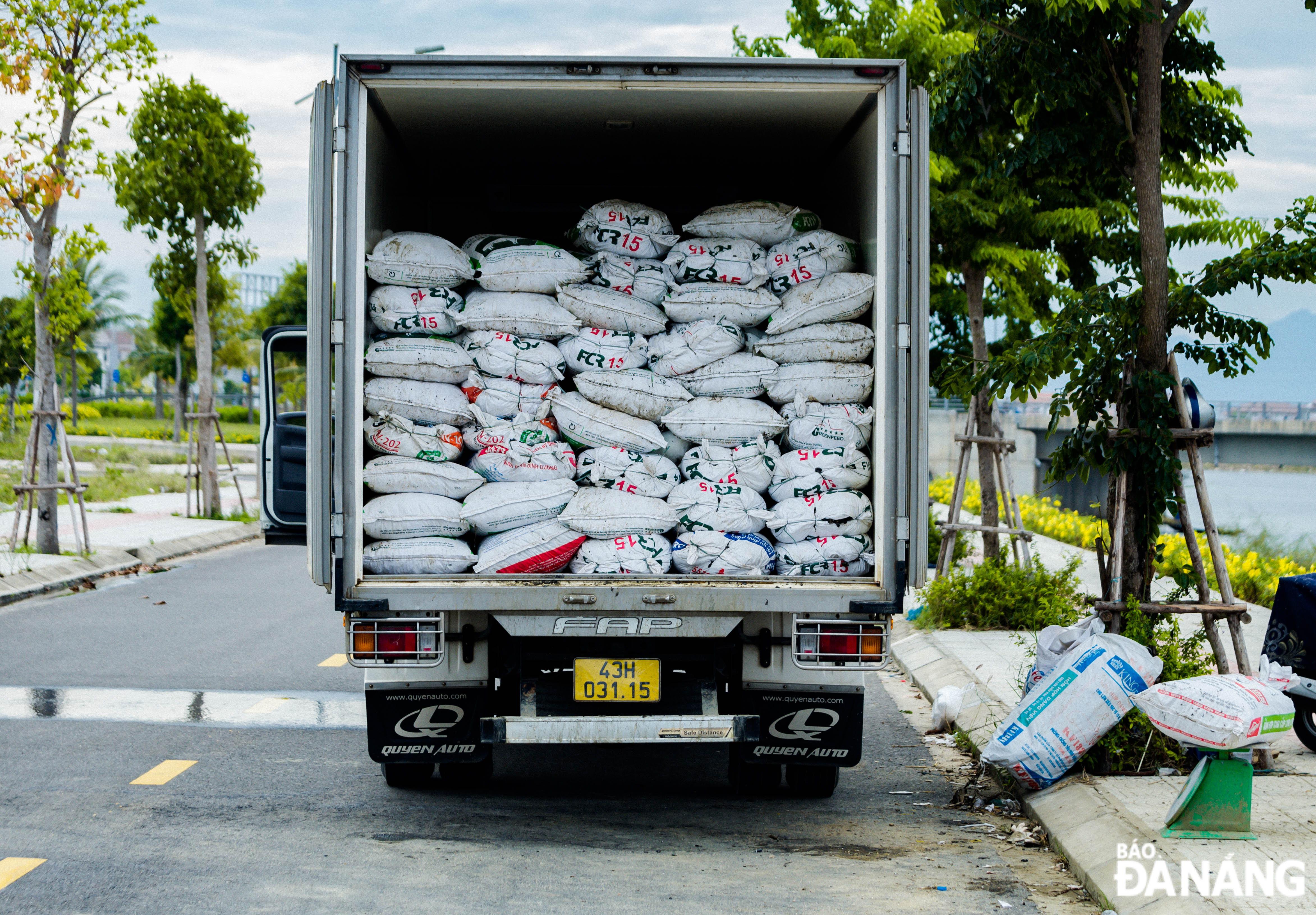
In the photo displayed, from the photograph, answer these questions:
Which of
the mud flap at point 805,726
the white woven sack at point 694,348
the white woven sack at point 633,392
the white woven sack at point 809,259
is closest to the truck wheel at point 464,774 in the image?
the mud flap at point 805,726

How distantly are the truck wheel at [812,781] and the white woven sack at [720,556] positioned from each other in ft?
3.42

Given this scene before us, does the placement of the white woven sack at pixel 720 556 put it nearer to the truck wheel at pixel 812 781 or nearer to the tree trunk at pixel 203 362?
the truck wheel at pixel 812 781

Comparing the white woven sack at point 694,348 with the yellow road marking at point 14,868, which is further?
the white woven sack at point 694,348

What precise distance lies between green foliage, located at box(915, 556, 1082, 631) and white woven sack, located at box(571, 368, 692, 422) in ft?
15.1

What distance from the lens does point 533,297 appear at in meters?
5.20

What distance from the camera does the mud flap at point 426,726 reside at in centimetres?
465

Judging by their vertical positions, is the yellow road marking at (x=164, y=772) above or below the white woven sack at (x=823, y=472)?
below

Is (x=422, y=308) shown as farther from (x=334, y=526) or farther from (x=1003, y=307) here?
(x=1003, y=307)

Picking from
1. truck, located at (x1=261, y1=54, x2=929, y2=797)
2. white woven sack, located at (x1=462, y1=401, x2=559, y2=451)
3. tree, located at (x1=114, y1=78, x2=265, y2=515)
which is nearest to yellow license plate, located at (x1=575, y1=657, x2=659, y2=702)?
truck, located at (x1=261, y1=54, x2=929, y2=797)

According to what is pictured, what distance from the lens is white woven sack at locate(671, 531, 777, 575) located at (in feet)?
15.2

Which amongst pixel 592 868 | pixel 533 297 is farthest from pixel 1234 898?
pixel 533 297

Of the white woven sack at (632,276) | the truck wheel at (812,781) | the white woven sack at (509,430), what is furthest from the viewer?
the white woven sack at (632,276)

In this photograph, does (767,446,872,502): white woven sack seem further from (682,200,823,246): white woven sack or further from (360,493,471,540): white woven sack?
(360,493,471,540): white woven sack

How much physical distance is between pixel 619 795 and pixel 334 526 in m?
1.83
